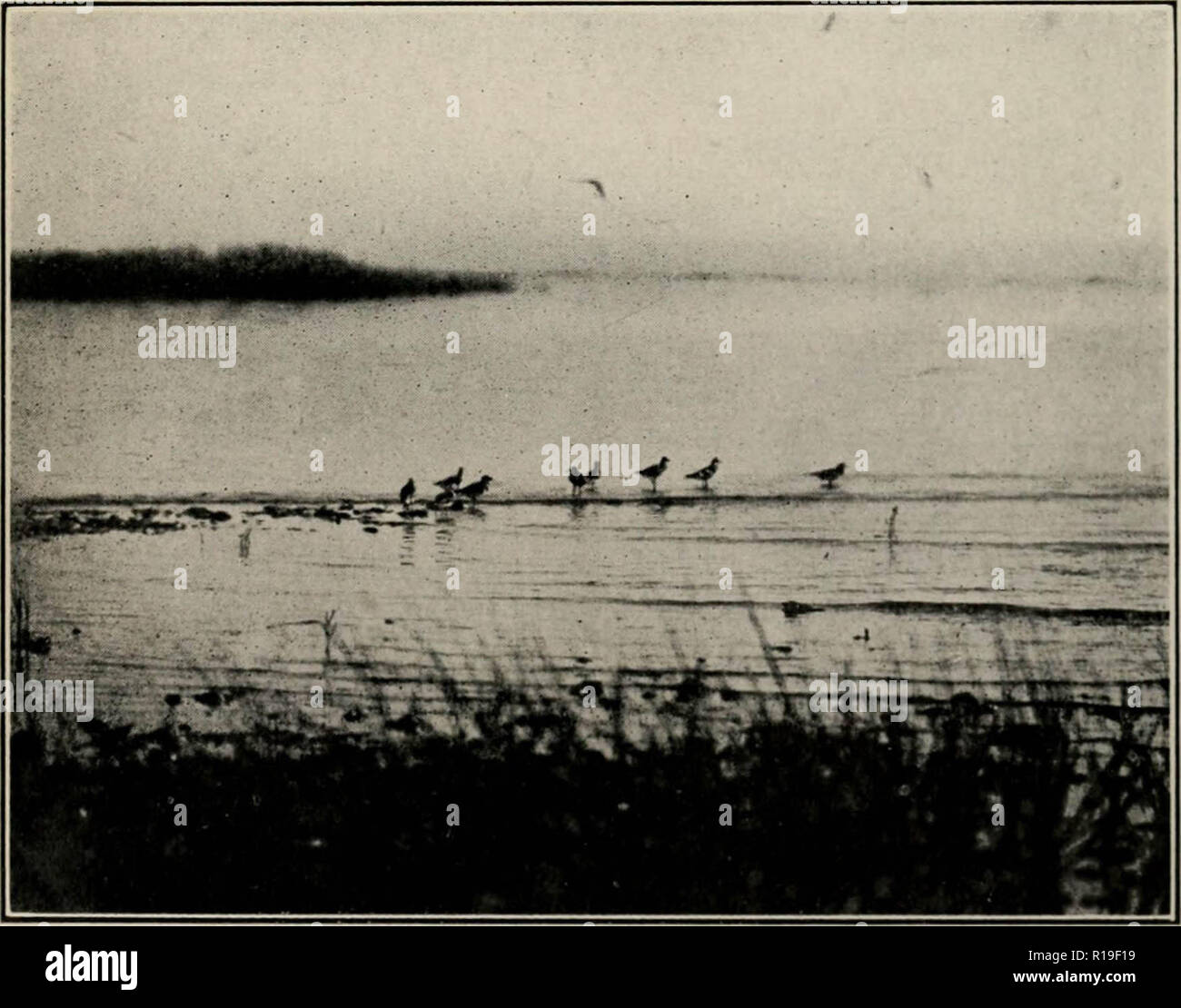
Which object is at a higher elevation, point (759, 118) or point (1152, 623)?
point (759, 118)

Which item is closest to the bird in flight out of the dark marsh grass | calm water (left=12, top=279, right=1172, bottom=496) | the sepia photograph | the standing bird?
the sepia photograph

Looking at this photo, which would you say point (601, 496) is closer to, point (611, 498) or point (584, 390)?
point (611, 498)

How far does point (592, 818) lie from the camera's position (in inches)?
125

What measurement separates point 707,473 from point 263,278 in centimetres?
131

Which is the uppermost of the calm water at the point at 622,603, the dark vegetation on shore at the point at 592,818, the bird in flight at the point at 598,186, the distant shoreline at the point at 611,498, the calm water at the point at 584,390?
the bird in flight at the point at 598,186

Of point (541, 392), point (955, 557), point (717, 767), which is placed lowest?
point (717, 767)

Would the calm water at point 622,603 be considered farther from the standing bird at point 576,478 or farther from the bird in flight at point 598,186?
the bird in flight at point 598,186

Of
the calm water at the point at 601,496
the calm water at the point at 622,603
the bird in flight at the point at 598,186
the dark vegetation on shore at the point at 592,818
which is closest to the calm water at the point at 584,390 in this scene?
the calm water at the point at 601,496

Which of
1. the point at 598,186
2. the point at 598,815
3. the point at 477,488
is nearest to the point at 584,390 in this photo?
the point at 477,488

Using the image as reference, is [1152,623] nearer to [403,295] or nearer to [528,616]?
[528,616]

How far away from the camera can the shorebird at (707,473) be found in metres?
3.17

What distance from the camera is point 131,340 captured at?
3.19m
